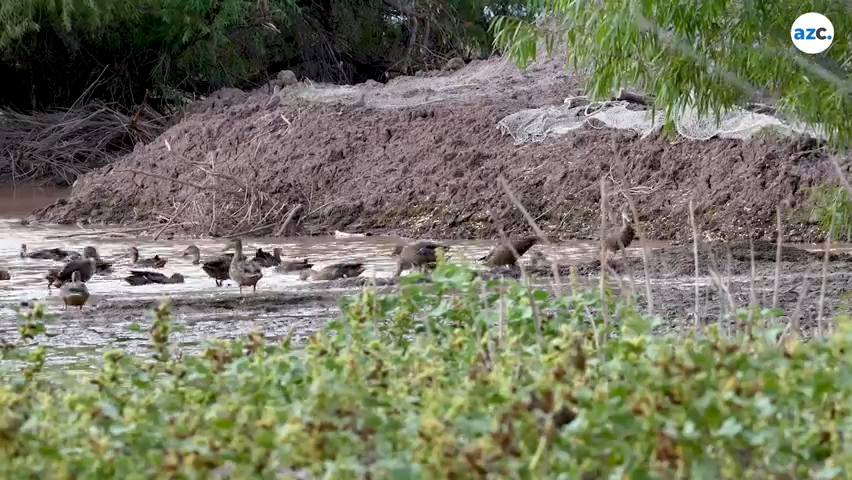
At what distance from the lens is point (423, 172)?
62.6 ft

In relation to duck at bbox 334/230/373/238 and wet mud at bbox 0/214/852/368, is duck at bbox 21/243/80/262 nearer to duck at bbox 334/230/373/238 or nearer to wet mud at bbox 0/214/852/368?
wet mud at bbox 0/214/852/368

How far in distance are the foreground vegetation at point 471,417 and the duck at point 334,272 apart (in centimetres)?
728

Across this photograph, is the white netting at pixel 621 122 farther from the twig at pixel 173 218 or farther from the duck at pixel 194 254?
the duck at pixel 194 254

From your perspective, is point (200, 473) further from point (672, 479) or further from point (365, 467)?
point (672, 479)

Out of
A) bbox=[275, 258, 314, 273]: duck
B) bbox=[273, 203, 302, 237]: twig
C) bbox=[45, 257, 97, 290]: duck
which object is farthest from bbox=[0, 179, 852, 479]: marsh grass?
bbox=[273, 203, 302, 237]: twig

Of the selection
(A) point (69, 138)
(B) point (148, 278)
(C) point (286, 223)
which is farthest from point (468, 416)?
(A) point (69, 138)

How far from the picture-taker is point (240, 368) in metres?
5.56

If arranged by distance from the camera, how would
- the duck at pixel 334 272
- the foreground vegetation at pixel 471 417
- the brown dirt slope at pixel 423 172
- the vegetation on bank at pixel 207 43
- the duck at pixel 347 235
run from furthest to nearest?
the vegetation on bank at pixel 207 43
the duck at pixel 347 235
the brown dirt slope at pixel 423 172
the duck at pixel 334 272
the foreground vegetation at pixel 471 417

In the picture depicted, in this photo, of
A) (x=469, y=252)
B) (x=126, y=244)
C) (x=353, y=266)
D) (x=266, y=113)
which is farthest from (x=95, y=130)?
(x=353, y=266)

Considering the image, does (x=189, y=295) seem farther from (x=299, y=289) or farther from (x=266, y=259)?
(x=266, y=259)

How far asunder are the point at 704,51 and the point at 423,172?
9546 millimetres

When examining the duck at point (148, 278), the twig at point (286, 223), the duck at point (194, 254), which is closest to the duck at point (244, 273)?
the duck at point (148, 278)

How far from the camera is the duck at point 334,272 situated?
514 inches

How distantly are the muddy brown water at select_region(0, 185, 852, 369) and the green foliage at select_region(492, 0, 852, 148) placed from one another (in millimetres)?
1554
